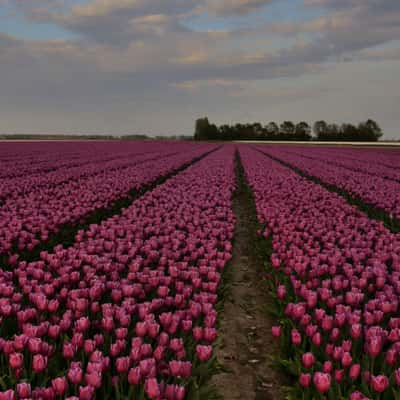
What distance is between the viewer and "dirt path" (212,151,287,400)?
13.5 ft

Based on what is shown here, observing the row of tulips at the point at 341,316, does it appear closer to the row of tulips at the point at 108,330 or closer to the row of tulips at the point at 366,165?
the row of tulips at the point at 108,330

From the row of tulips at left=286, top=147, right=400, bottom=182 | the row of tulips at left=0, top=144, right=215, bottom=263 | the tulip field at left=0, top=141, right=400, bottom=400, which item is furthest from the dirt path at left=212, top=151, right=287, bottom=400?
the row of tulips at left=286, top=147, right=400, bottom=182

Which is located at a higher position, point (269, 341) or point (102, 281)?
point (102, 281)

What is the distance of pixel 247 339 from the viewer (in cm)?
515

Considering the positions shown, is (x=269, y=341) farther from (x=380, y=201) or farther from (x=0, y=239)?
(x=380, y=201)

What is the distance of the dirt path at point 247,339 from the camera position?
413cm

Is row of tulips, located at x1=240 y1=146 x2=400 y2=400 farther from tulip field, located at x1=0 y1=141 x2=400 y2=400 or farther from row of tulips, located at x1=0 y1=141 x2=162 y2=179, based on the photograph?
row of tulips, located at x1=0 y1=141 x2=162 y2=179

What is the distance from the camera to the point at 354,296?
439 cm

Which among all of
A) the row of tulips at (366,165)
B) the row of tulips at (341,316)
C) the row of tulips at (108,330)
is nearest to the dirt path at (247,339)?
the row of tulips at (341,316)

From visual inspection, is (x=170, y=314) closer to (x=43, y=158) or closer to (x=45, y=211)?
(x=45, y=211)

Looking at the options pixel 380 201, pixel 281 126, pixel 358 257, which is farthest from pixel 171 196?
pixel 281 126

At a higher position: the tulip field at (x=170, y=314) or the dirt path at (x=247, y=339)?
the tulip field at (x=170, y=314)

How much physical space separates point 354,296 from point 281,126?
16882 centimetres

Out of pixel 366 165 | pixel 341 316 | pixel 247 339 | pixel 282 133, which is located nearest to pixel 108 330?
pixel 341 316
